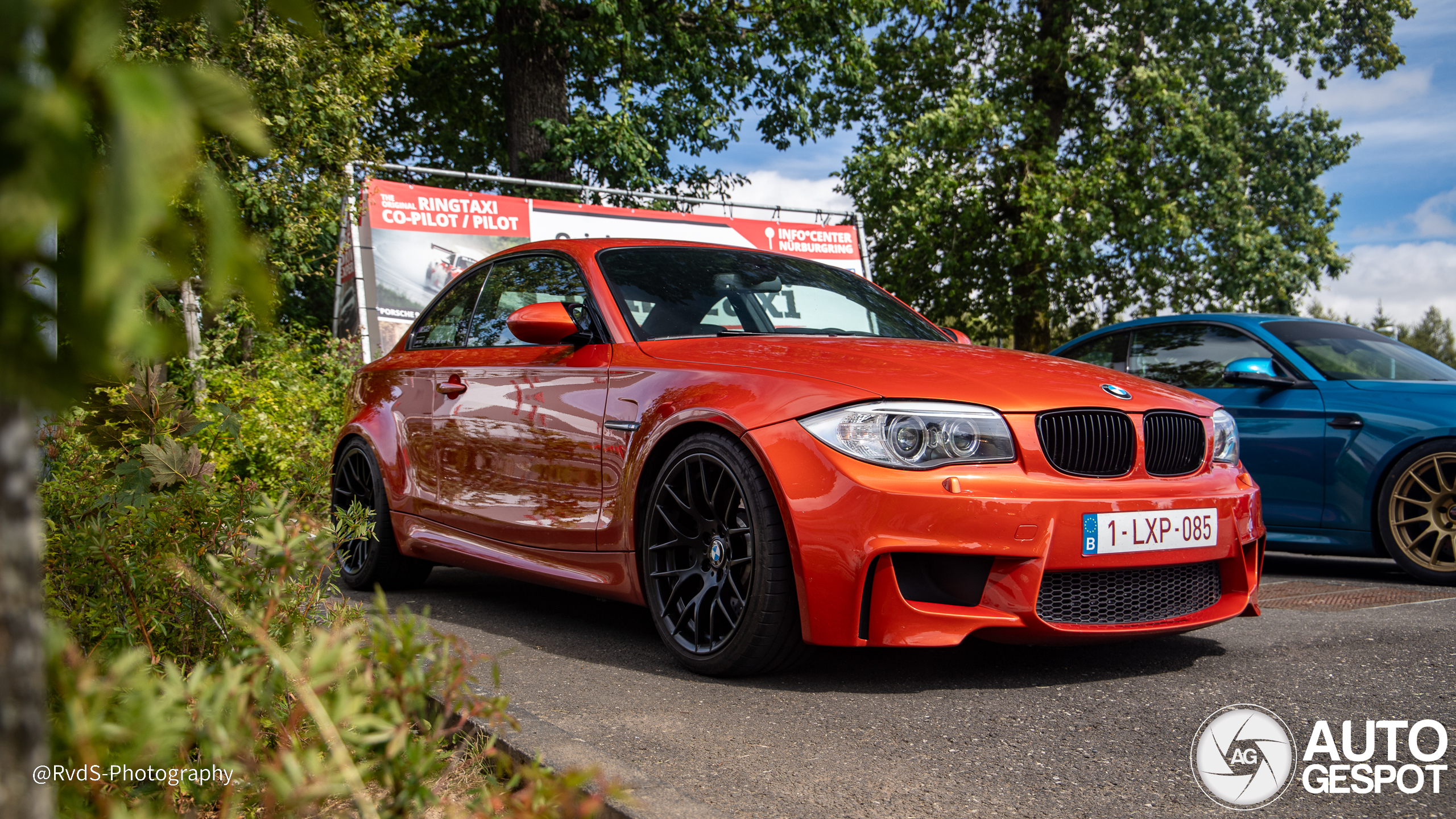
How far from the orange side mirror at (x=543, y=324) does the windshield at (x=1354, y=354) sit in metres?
4.38

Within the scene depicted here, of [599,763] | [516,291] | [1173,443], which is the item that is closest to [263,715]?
[599,763]

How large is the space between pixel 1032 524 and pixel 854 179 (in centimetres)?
1733

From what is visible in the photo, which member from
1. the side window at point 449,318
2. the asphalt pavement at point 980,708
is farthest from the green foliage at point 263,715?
the side window at point 449,318

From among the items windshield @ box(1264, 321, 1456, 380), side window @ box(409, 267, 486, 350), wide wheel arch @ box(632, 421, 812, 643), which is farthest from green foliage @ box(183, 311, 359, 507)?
windshield @ box(1264, 321, 1456, 380)

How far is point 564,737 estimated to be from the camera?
2.73m

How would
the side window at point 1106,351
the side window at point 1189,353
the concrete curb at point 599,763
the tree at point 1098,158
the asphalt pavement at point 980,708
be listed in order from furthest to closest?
1. the tree at point 1098,158
2. the side window at point 1106,351
3. the side window at point 1189,353
4. the asphalt pavement at point 980,708
5. the concrete curb at point 599,763

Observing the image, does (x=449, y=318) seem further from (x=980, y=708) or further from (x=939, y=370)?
(x=980, y=708)

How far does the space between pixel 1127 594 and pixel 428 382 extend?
307 centimetres

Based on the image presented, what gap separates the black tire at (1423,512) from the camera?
5.60 meters

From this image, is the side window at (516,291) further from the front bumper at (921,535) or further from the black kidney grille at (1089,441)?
the black kidney grille at (1089,441)

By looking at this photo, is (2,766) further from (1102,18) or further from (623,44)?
(1102,18)

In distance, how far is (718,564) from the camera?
11.4 ft

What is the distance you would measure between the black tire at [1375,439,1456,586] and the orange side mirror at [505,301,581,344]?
170 inches

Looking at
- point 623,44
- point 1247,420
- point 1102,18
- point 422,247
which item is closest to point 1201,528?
point 1247,420
